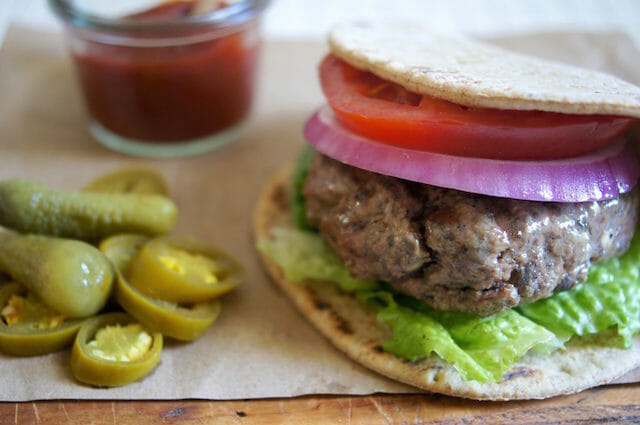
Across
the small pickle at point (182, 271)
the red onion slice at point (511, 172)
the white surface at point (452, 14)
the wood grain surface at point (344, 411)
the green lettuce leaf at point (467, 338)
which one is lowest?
the wood grain surface at point (344, 411)

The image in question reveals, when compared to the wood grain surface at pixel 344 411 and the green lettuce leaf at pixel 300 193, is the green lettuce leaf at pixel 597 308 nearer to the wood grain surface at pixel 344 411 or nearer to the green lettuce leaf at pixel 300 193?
the wood grain surface at pixel 344 411

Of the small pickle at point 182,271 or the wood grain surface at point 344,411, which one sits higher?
the small pickle at point 182,271

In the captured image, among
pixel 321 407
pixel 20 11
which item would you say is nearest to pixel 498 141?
pixel 321 407

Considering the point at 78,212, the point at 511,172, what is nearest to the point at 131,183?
the point at 78,212

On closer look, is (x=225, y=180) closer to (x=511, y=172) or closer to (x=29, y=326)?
(x=29, y=326)

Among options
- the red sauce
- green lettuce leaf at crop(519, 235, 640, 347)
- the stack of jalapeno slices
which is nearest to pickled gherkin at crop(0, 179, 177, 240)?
the stack of jalapeno slices

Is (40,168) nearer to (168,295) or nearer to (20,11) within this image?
(168,295)

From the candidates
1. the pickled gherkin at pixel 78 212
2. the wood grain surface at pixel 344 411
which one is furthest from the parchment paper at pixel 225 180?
the pickled gherkin at pixel 78 212
